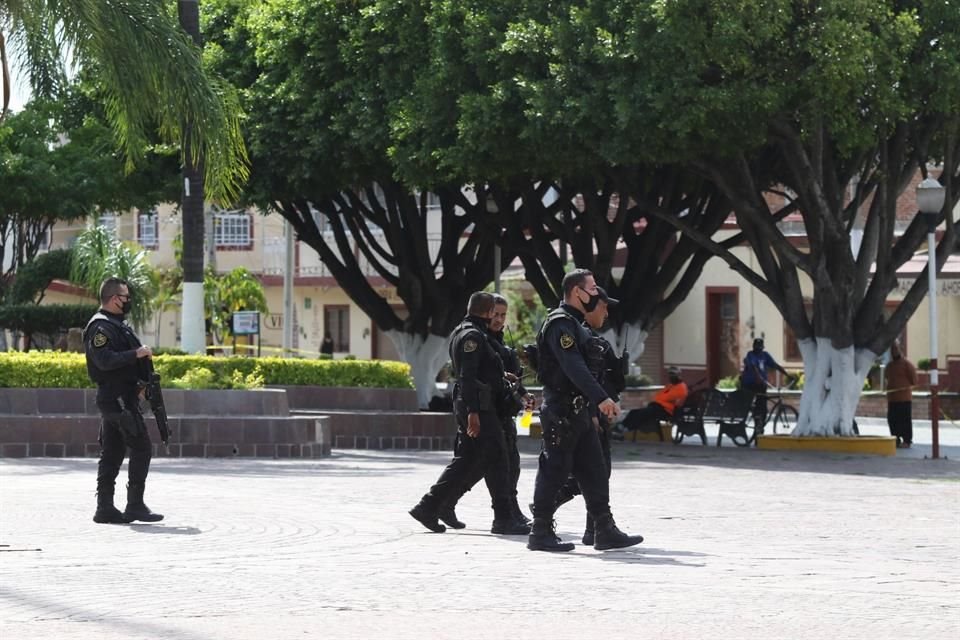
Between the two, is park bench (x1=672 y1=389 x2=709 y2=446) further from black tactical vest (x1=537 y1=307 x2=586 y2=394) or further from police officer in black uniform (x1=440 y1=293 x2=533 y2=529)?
black tactical vest (x1=537 y1=307 x2=586 y2=394)

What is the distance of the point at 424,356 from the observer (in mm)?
36531

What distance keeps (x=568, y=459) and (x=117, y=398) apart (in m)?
3.58

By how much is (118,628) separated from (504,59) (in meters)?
18.4

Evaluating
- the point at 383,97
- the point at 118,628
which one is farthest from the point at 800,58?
the point at 118,628

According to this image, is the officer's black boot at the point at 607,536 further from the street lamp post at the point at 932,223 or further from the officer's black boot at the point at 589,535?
the street lamp post at the point at 932,223

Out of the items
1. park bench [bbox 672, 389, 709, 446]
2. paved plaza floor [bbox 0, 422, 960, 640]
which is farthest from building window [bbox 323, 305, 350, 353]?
paved plaza floor [bbox 0, 422, 960, 640]

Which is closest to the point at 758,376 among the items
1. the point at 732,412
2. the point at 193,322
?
the point at 732,412

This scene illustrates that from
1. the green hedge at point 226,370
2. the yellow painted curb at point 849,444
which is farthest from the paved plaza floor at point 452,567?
the yellow painted curb at point 849,444

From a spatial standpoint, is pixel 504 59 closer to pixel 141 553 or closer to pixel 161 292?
pixel 141 553

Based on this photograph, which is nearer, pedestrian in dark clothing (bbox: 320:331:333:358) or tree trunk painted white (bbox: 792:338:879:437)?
tree trunk painted white (bbox: 792:338:879:437)

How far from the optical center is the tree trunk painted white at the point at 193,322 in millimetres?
25781

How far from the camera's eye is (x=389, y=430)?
89.8 ft

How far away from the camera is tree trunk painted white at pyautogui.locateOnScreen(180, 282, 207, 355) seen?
25.8 meters

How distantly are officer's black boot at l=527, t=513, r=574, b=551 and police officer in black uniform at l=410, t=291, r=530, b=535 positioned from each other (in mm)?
1117
